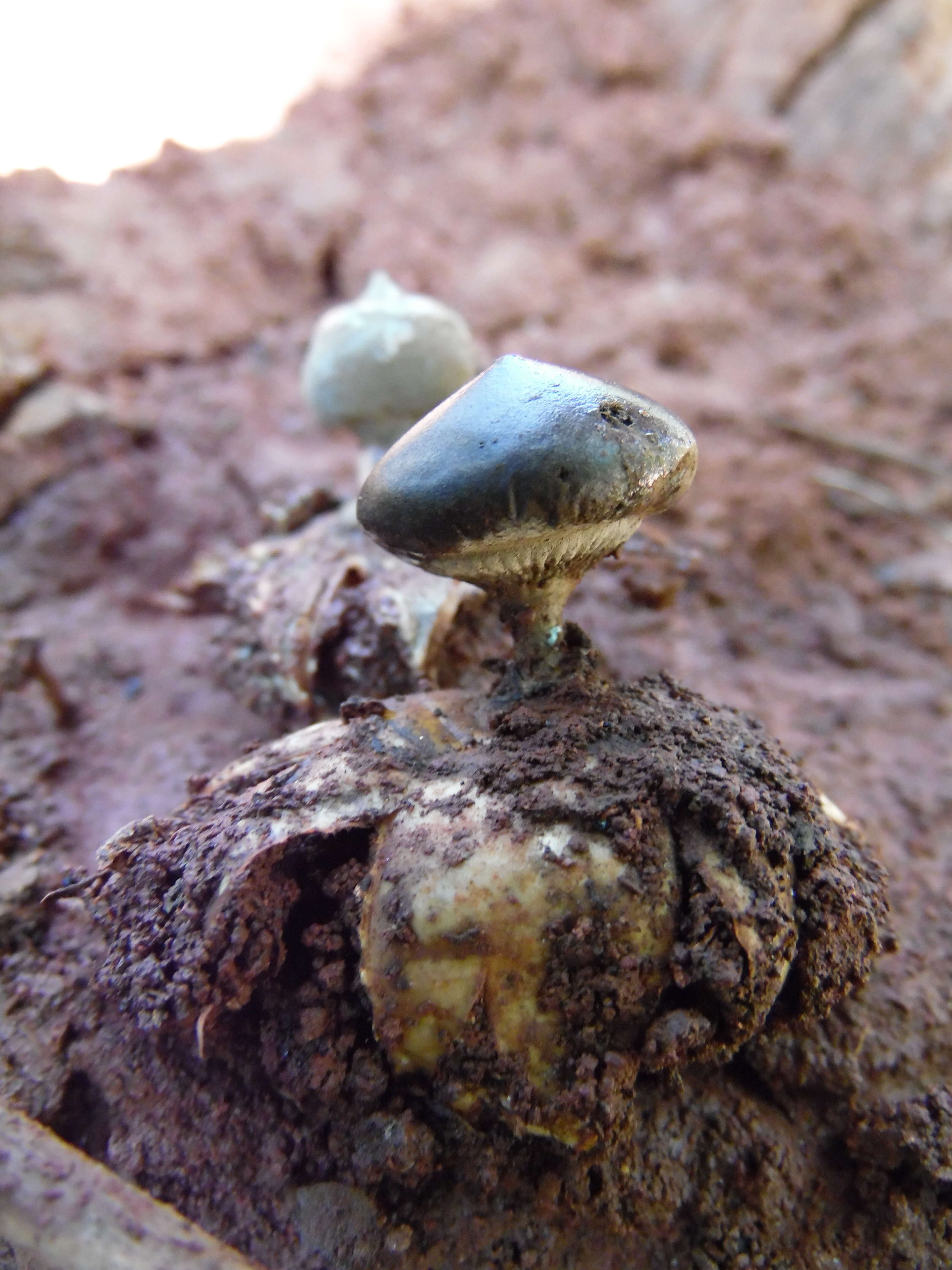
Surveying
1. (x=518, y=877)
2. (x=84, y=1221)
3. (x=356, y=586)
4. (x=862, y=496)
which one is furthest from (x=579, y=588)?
(x=84, y=1221)

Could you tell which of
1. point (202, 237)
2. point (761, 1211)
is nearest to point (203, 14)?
point (202, 237)

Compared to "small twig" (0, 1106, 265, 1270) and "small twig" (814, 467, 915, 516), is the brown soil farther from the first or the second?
"small twig" (0, 1106, 265, 1270)

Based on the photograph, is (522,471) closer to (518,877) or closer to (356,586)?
(518,877)

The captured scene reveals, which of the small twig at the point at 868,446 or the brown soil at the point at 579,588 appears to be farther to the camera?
the small twig at the point at 868,446

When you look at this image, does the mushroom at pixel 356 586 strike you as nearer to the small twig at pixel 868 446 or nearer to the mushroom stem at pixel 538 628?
the mushroom stem at pixel 538 628

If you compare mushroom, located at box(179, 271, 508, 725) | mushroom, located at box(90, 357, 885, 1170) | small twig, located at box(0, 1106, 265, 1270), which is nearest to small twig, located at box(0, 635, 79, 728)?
mushroom, located at box(179, 271, 508, 725)

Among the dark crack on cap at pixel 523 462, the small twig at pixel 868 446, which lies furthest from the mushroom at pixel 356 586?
the small twig at pixel 868 446
